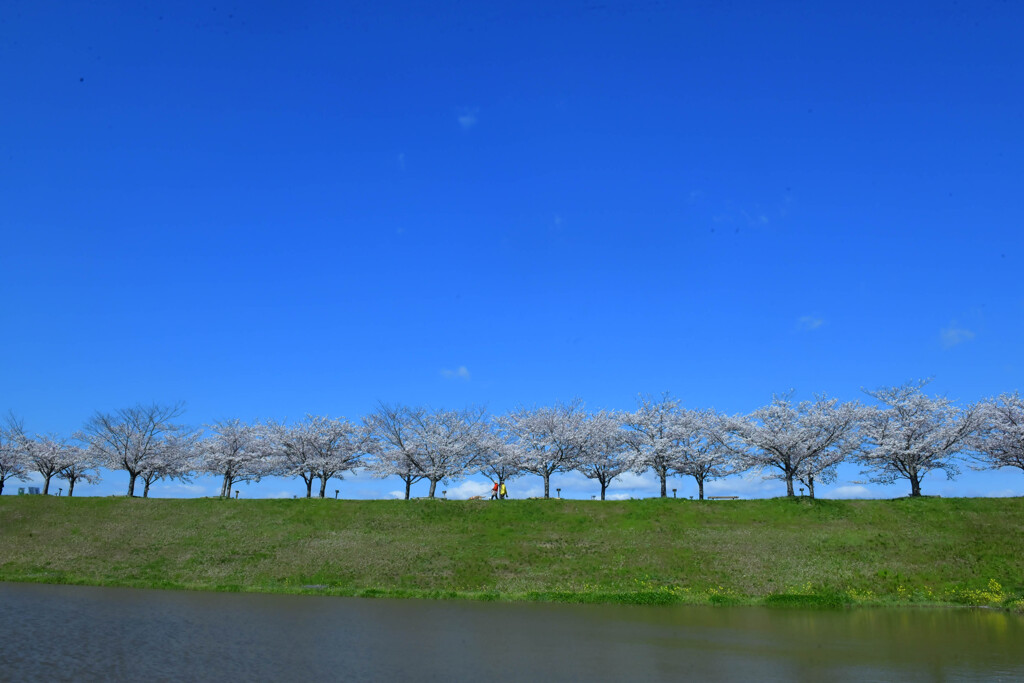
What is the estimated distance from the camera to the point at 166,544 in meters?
49.6

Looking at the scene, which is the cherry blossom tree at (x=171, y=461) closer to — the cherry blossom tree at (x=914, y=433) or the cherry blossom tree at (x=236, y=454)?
the cherry blossom tree at (x=236, y=454)

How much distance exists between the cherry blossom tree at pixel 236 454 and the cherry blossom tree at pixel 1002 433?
2891 inches

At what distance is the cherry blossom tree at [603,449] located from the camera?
7288cm

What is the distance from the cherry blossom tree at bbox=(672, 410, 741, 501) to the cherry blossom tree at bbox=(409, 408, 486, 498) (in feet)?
70.0

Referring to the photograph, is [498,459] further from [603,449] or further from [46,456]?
[46,456]

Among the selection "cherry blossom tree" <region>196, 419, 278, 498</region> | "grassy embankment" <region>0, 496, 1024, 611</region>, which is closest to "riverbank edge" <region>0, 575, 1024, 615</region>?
"grassy embankment" <region>0, 496, 1024, 611</region>

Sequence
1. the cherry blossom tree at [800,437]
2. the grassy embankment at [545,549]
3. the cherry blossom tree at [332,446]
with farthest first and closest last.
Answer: the cherry blossom tree at [332,446]
the cherry blossom tree at [800,437]
the grassy embankment at [545,549]

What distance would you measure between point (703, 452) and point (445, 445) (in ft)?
88.4

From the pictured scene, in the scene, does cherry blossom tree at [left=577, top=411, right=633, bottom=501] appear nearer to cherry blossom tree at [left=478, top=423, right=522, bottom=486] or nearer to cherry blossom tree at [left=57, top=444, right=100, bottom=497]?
cherry blossom tree at [left=478, top=423, right=522, bottom=486]

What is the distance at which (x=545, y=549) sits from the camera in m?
47.0

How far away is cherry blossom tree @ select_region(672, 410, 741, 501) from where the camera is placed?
6831 centimetres

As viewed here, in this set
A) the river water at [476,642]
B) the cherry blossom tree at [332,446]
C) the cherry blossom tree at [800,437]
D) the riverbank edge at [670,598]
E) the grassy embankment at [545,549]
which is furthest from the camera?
the cherry blossom tree at [332,446]

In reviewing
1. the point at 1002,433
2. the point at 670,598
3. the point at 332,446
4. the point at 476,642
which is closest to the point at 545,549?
the point at 670,598

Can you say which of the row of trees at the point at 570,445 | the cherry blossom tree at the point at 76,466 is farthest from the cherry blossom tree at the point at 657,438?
the cherry blossom tree at the point at 76,466
